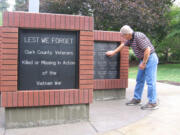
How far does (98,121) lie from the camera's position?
3.65 m

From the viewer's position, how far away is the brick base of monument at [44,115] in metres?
3.31

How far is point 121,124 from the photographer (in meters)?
3.49

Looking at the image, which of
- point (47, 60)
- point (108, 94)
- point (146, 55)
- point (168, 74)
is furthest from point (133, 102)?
point (168, 74)

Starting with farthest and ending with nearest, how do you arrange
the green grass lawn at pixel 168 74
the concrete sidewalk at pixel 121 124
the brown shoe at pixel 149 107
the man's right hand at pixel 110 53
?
the green grass lawn at pixel 168 74, the man's right hand at pixel 110 53, the brown shoe at pixel 149 107, the concrete sidewalk at pixel 121 124

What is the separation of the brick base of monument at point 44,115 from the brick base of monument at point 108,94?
157 centimetres

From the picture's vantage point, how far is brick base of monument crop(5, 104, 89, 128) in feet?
10.9

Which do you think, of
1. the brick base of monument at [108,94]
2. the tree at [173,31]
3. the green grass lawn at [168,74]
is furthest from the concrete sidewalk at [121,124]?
the tree at [173,31]

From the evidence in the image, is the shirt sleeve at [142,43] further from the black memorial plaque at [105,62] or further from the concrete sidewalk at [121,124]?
the concrete sidewalk at [121,124]

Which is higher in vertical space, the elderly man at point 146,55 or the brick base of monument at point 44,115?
the elderly man at point 146,55

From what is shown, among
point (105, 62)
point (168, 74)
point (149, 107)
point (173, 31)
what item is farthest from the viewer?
point (173, 31)

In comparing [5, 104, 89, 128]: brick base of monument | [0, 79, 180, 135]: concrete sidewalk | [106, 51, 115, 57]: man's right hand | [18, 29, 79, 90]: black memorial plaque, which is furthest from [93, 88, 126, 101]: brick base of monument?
[18, 29, 79, 90]: black memorial plaque

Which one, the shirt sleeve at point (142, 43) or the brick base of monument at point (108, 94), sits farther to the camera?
the brick base of monument at point (108, 94)

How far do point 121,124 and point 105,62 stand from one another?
201 centimetres

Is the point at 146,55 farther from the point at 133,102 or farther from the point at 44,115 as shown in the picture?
the point at 44,115
